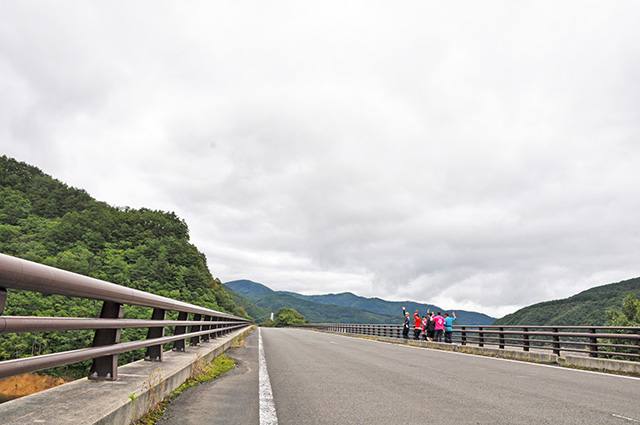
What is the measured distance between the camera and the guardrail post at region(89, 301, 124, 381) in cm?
419

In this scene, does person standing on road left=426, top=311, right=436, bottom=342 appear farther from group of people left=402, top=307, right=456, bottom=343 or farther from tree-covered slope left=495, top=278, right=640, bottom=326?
tree-covered slope left=495, top=278, right=640, bottom=326

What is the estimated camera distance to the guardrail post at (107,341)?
4.19 meters

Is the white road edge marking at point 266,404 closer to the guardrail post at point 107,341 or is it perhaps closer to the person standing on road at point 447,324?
the guardrail post at point 107,341

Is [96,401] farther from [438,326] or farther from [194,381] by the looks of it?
[438,326]

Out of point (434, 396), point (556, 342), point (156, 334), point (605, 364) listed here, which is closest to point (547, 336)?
point (556, 342)

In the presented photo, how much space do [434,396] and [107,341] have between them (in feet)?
14.7

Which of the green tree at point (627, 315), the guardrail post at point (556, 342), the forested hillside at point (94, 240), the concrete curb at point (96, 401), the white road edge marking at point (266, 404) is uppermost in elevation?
the forested hillside at point (94, 240)

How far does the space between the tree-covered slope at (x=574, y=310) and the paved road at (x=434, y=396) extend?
113956 mm

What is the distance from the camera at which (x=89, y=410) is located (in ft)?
10.6

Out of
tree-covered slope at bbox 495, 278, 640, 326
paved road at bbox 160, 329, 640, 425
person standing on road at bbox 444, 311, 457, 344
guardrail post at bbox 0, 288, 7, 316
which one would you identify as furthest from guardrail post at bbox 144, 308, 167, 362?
tree-covered slope at bbox 495, 278, 640, 326

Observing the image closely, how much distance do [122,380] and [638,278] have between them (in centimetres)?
21575

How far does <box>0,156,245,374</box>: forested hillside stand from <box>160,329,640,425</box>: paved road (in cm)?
5499

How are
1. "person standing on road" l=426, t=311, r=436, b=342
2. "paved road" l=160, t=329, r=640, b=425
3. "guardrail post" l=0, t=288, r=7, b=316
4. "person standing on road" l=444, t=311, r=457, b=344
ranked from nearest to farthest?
"guardrail post" l=0, t=288, r=7, b=316 < "paved road" l=160, t=329, r=640, b=425 < "person standing on road" l=444, t=311, r=457, b=344 < "person standing on road" l=426, t=311, r=436, b=342

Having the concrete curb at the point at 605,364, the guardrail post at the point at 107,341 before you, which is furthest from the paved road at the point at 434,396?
the concrete curb at the point at 605,364
